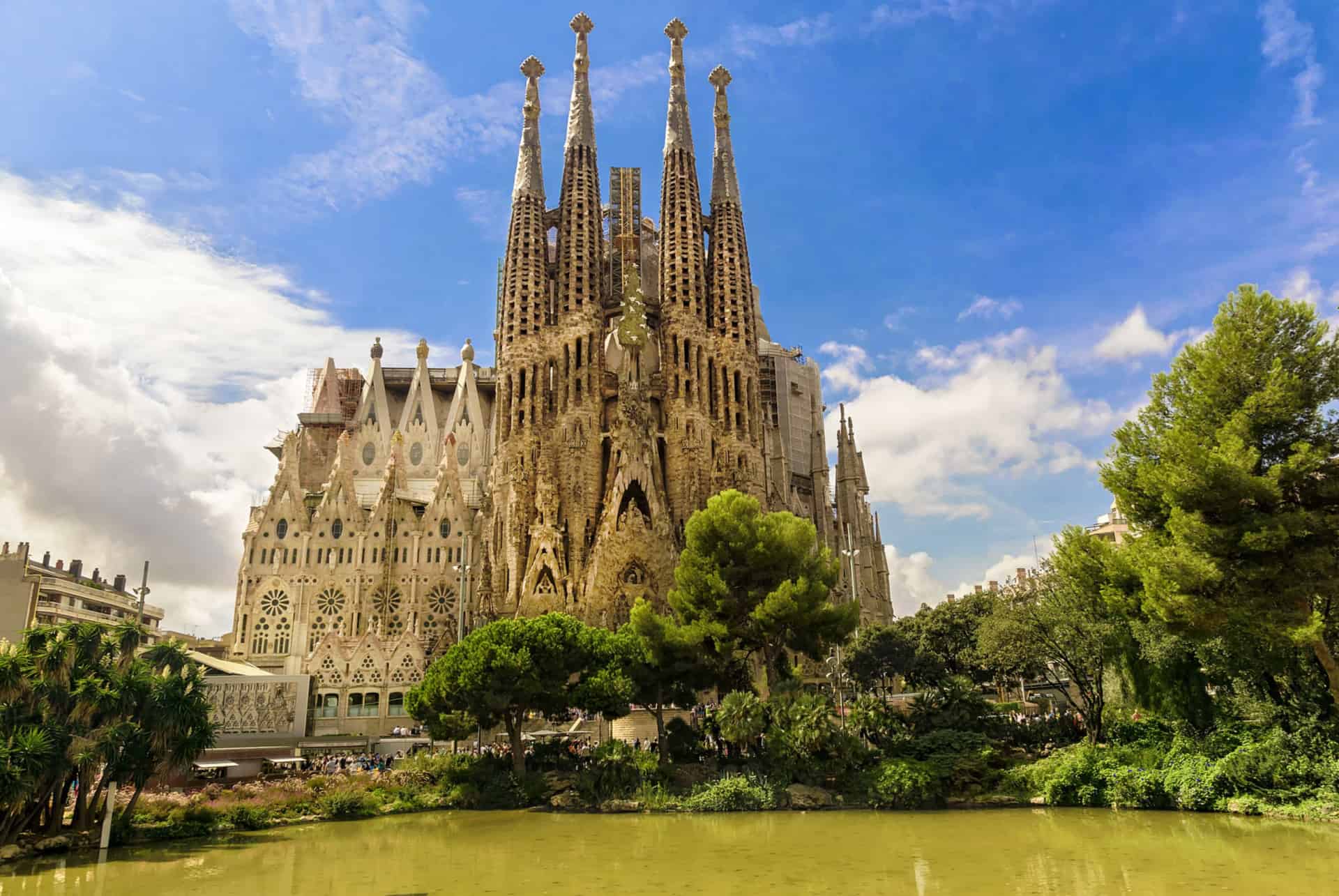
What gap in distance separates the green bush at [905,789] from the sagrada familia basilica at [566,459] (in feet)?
66.9

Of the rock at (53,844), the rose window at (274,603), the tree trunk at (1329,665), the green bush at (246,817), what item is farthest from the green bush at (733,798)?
the rose window at (274,603)

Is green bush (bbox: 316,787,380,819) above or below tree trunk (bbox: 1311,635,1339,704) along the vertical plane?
below

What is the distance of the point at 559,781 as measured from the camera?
26.8 metres

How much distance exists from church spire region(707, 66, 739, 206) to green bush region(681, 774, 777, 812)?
40817mm

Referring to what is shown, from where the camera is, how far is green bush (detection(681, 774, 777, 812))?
81.0ft

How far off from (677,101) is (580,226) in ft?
38.1

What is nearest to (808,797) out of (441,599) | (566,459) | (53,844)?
(53,844)

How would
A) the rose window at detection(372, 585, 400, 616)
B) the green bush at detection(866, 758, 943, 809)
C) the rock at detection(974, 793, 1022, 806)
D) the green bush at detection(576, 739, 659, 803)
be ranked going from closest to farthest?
the rock at detection(974, 793, 1022, 806), the green bush at detection(866, 758, 943, 809), the green bush at detection(576, 739, 659, 803), the rose window at detection(372, 585, 400, 616)

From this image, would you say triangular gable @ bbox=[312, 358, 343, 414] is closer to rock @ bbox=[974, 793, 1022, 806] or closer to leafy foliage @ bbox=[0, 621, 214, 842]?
leafy foliage @ bbox=[0, 621, 214, 842]

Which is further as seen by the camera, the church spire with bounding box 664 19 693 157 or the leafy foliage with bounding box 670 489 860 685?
the church spire with bounding box 664 19 693 157

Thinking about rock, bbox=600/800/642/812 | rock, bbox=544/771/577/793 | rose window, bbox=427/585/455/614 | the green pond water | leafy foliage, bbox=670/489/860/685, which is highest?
rose window, bbox=427/585/455/614

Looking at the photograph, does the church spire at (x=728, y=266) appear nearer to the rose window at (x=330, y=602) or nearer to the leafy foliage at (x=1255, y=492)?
the rose window at (x=330, y=602)

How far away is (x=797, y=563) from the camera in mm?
30578

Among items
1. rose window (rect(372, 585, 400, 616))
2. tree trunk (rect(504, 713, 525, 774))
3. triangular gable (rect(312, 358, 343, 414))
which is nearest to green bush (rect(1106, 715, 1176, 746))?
tree trunk (rect(504, 713, 525, 774))
